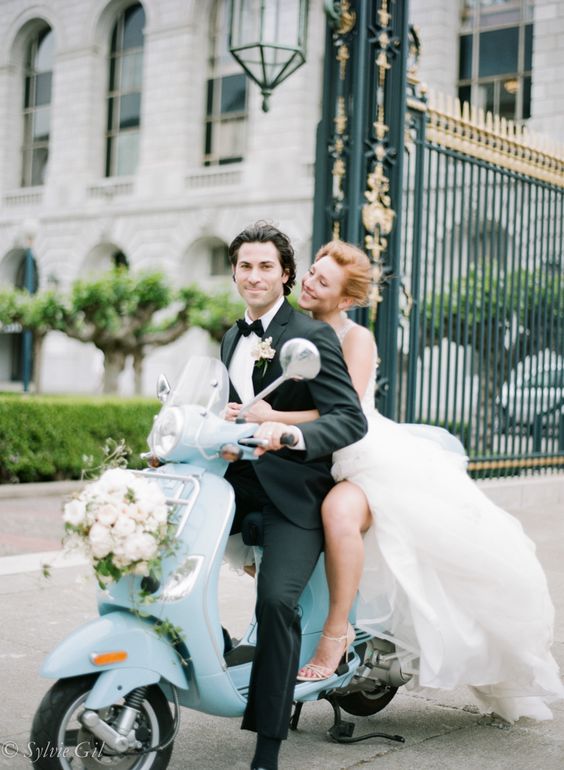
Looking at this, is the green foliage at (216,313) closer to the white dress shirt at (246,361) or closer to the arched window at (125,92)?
the white dress shirt at (246,361)

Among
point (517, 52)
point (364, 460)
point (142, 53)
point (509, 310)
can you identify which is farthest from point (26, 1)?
point (364, 460)

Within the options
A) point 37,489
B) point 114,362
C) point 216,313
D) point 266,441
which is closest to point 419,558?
point 266,441

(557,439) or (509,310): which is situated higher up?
(509,310)

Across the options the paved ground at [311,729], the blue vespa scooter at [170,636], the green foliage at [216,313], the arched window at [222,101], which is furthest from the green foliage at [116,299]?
the arched window at [222,101]

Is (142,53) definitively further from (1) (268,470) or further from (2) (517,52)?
(1) (268,470)

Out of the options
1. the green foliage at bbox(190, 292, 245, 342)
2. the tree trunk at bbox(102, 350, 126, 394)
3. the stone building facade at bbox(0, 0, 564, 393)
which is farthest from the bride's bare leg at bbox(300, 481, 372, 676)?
the stone building facade at bbox(0, 0, 564, 393)

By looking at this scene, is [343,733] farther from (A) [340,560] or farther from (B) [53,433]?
(B) [53,433]

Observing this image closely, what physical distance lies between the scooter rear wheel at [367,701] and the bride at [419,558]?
33 cm

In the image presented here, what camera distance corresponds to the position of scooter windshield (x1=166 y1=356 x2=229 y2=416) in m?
3.18

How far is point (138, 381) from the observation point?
17359mm

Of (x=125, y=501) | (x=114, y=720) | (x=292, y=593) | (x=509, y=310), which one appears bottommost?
(x=114, y=720)

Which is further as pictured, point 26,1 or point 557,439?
point 26,1

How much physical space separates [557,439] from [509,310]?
1751 millimetres

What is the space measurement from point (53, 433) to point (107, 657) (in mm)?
8970
